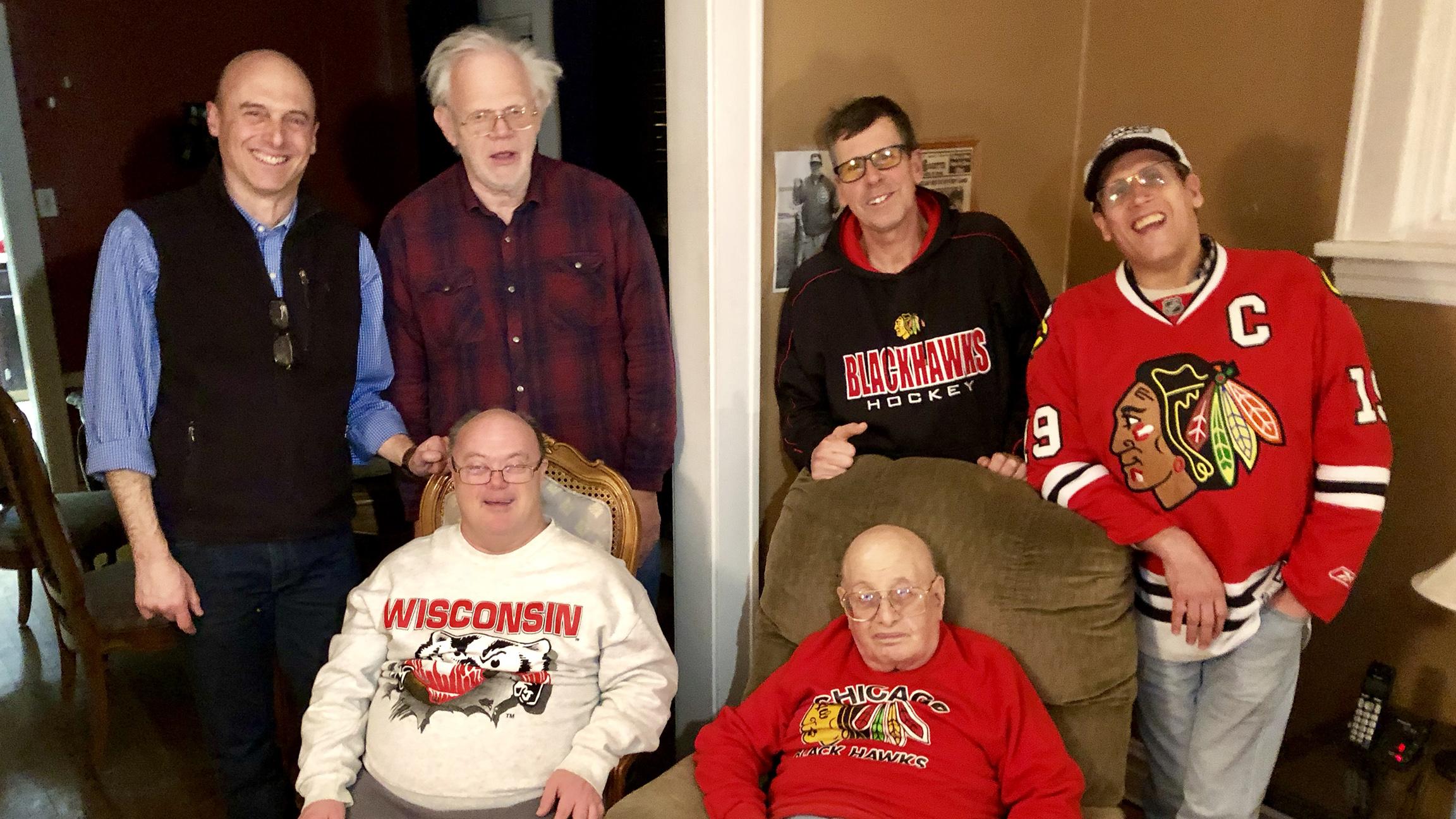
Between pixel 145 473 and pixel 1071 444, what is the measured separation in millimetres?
1636

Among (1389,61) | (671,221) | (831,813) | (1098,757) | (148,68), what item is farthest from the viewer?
(148,68)

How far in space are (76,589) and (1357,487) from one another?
9.45ft

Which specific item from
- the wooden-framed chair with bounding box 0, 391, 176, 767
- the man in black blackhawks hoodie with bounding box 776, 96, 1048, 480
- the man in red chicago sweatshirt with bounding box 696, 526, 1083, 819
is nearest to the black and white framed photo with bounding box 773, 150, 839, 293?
the man in black blackhawks hoodie with bounding box 776, 96, 1048, 480

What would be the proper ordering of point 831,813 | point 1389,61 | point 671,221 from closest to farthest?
1. point 831,813
2. point 1389,61
3. point 671,221

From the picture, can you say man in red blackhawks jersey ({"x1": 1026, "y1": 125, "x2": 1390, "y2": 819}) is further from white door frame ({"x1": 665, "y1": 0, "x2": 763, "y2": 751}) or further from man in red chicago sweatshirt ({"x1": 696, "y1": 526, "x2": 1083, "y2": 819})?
white door frame ({"x1": 665, "y1": 0, "x2": 763, "y2": 751})

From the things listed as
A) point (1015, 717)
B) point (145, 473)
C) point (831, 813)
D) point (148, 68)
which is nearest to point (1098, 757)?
point (1015, 717)

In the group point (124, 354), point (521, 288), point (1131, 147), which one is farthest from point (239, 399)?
point (1131, 147)

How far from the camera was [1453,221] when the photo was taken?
6.48ft

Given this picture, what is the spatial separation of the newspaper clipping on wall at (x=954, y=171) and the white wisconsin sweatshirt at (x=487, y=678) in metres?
1.28

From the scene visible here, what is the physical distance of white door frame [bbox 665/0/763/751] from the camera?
207 centimetres

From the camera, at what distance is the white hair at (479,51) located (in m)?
1.94

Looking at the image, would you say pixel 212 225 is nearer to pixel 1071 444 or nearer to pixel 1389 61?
pixel 1071 444

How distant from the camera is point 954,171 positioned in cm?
251

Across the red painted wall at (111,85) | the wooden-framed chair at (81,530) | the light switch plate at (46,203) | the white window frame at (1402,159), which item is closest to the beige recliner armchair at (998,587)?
the white window frame at (1402,159)
